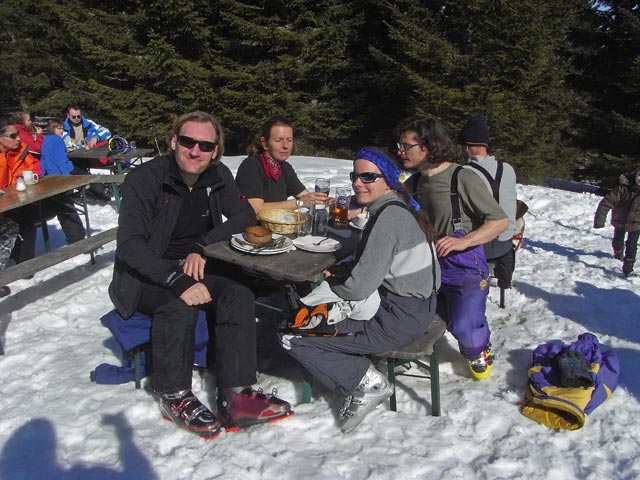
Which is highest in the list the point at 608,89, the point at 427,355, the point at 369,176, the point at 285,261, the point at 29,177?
the point at 608,89

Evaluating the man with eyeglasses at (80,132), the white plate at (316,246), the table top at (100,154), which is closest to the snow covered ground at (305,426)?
the white plate at (316,246)

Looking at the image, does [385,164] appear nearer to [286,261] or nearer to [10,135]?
[286,261]

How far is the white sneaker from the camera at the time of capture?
2.88 meters

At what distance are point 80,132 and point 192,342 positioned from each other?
781 cm

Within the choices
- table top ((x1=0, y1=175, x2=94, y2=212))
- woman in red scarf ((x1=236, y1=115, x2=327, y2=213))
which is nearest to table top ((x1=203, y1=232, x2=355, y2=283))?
woman in red scarf ((x1=236, y1=115, x2=327, y2=213))

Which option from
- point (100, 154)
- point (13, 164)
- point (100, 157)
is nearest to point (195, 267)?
point (13, 164)

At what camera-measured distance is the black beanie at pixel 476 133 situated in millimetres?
4230

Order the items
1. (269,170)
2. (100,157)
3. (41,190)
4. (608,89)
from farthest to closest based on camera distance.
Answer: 1. (608,89)
2. (100,157)
3. (41,190)
4. (269,170)

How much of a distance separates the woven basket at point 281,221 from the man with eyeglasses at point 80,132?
6770 mm

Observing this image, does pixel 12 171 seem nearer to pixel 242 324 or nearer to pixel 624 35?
pixel 242 324

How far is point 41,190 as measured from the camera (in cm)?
522

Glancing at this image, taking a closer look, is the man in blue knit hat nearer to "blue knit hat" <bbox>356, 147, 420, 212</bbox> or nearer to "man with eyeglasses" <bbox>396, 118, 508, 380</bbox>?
"man with eyeglasses" <bbox>396, 118, 508, 380</bbox>

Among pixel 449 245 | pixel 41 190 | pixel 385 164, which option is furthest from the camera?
pixel 41 190

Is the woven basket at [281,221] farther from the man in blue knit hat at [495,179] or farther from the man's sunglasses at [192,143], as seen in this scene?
the man in blue knit hat at [495,179]
